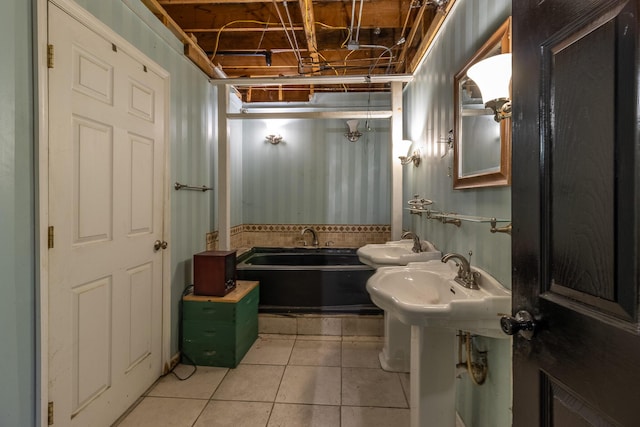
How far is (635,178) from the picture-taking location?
1.63 feet

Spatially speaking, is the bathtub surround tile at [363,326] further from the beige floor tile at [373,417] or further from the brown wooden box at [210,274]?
the brown wooden box at [210,274]

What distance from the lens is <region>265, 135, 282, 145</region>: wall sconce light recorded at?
13.1ft

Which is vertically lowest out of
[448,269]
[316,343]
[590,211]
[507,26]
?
[316,343]

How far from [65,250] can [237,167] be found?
2.63 m

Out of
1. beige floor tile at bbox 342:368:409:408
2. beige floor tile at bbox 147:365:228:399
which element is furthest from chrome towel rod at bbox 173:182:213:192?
beige floor tile at bbox 342:368:409:408

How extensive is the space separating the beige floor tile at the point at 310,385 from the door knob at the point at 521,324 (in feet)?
5.03

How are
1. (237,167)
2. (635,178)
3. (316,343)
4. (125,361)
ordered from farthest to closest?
(237,167) → (316,343) → (125,361) → (635,178)

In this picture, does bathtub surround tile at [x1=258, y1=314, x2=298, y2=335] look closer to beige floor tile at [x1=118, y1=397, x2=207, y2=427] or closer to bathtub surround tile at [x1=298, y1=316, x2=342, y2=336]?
bathtub surround tile at [x1=298, y1=316, x2=342, y2=336]

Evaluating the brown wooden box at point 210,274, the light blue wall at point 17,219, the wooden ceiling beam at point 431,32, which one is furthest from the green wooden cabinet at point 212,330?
the wooden ceiling beam at point 431,32

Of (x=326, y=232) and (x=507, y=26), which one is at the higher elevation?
(x=507, y=26)

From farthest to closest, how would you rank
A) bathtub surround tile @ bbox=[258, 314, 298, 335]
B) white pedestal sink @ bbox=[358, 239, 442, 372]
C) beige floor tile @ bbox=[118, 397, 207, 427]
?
bathtub surround tile @ bbox=[258, 314, 298, 335], white pedestal sink @ bbox=[358, 239, 442, 372], beige floor tile @ bbox=[118, 397, 207, 427]

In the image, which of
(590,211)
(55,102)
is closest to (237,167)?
(55,102)

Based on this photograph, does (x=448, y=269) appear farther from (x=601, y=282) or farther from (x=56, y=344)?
(x=56, y=344)

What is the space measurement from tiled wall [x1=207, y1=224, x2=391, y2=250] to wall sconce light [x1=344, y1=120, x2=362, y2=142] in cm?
116
